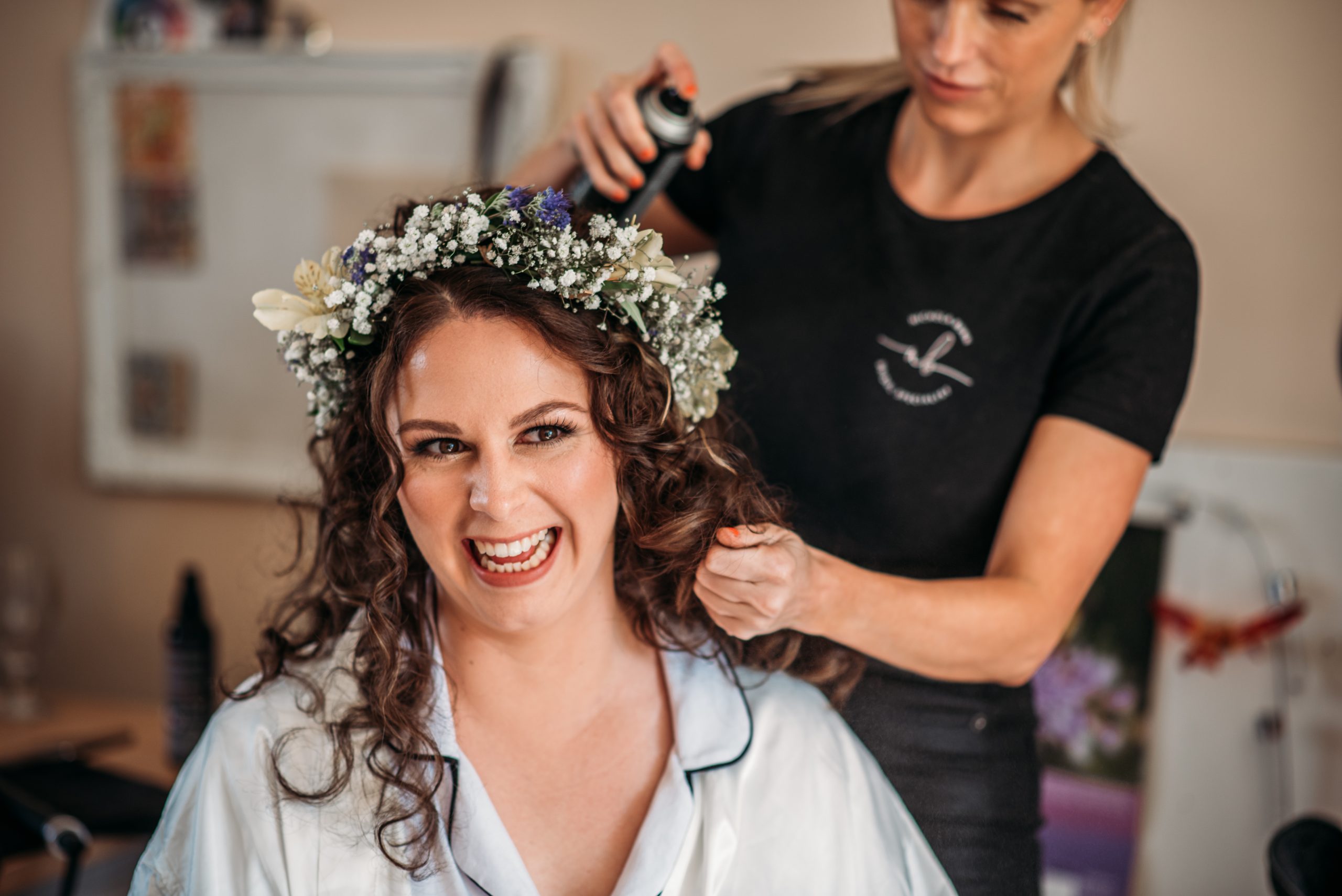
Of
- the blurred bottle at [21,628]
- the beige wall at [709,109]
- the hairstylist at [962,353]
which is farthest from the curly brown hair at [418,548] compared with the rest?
the blurred bottle at [21,628]

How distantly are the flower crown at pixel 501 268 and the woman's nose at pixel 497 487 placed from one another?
0.17 metres

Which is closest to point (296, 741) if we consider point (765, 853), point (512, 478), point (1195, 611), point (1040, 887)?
point (512, 478)

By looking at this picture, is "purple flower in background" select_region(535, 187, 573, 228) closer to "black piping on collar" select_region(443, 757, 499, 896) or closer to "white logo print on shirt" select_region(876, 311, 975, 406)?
"white logo print on shirt" select_region(876, 311, 975, 406)

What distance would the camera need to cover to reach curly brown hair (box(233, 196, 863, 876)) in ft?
3.71

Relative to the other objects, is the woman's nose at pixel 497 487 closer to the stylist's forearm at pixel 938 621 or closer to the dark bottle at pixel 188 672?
the stylist's forearm at pixel 938 621

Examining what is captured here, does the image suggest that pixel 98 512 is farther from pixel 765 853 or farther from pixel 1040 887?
pixel 1040 887

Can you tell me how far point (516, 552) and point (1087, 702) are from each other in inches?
43.2

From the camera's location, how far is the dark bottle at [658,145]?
1.21 metres

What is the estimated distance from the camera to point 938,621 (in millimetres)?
1107

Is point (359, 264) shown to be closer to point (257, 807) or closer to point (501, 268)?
point (501, 268)

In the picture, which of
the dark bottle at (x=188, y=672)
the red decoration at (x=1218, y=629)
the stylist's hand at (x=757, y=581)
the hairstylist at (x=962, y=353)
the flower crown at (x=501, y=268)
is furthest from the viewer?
the dark bottle at (x=188, y=672)

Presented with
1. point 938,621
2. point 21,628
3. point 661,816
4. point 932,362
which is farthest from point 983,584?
point 21,628

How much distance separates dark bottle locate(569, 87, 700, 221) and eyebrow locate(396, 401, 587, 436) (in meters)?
0.24

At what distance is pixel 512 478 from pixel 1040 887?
2.77ft
